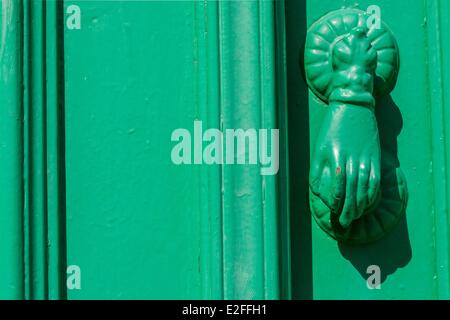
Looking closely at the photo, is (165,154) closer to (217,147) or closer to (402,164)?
(217,147)

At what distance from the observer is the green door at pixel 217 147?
1.35 metres

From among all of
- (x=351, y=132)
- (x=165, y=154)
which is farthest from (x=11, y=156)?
(x=351, y=132)

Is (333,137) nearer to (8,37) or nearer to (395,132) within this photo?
(395,132)

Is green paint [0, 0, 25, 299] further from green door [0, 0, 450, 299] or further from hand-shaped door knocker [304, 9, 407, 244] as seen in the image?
hand-shaped door knocker [304, 9, 407, 244]

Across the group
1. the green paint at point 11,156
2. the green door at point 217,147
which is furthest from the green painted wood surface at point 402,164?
the green paint at point 11,156

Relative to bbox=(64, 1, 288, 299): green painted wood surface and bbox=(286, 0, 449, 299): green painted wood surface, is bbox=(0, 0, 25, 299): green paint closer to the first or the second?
bbox=(64, 1, 288, 299): green painted wood surface

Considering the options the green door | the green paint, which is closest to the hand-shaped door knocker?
the green door

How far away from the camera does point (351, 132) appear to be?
52.9 inches

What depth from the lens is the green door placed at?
1351mm

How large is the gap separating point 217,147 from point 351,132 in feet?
0.72

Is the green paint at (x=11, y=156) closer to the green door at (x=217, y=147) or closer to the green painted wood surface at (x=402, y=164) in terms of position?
the green door at (x=217, y=147)

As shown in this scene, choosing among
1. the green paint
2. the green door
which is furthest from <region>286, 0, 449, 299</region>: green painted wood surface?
the green paint
